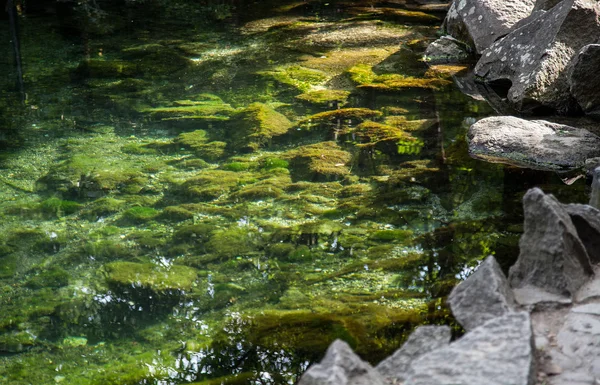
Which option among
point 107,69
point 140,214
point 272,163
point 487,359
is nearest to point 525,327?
point 487,359

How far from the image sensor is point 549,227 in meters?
2.86

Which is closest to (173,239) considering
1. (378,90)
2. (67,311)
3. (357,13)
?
(67,311)

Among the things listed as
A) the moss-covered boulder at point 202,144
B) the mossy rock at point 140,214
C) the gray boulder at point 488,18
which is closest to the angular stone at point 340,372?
the mossy rock at point 140,214

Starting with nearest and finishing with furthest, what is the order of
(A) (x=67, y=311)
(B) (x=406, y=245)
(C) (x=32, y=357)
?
(C) (x=32, y=357), (A) (x=67, y=311), (B) (x=406, y=245)

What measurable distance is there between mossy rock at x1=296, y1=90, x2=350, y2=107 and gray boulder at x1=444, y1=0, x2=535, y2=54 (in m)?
2.17

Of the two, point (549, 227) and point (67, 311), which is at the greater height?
point (549, 227)

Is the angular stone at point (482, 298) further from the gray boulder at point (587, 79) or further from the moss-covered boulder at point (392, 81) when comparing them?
the moss-covered boulder at point (392, 81)

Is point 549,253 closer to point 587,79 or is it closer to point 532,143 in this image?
point 532,143

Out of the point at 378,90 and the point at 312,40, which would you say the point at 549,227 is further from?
the point at 312,40

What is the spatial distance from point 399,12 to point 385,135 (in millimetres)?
6757

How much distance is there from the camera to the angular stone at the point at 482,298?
102 inches

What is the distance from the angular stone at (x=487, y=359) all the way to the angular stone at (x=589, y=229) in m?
0.84

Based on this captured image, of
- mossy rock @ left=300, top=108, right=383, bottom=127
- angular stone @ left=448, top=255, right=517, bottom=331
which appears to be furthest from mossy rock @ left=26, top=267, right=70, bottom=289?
mossy rock @ left=300, top=108, right=383, bottom=127

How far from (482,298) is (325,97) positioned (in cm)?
521
